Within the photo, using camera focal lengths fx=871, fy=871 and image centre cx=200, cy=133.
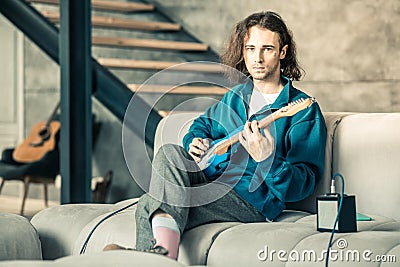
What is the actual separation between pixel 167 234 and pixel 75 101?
2.19 metres

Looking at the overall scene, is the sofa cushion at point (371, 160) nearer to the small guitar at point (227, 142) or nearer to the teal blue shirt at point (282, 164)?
the teal blue shirt at point (282, 164)

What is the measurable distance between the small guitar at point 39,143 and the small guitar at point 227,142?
4010 mm

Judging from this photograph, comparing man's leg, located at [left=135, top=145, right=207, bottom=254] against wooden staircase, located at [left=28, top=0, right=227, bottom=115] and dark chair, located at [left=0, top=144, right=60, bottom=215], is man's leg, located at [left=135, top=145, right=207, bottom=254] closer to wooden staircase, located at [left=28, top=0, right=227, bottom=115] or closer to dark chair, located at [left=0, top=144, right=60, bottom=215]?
wooden staircase, located at [left=28, top=0, right=227, bottom=115]

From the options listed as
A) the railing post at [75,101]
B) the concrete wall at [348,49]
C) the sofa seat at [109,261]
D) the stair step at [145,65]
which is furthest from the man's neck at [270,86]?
the stair step at [145,65]

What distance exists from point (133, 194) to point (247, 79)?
364cm

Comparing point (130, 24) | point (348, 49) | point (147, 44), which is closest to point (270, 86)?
point (348, 49)

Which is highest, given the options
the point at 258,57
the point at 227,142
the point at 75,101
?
the point at 258,57

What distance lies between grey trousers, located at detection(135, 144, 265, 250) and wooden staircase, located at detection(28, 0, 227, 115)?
9.36ft

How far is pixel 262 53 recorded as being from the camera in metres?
2.99

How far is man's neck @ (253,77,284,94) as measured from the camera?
3020 millimetres

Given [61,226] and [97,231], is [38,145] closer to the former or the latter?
[61,226]

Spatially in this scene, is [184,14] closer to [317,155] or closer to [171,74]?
[171,74]

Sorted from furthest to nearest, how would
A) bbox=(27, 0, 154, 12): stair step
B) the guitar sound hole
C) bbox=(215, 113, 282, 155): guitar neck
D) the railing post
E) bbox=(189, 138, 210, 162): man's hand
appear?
1. the guitar sound hole
2. bbox=(27, 0, 154, 12): stair step
3. the railing post
4. bbox=(189, 138, 210, 162): man's hand
5. bbox=(215, 113, 282, 155): guitar neck

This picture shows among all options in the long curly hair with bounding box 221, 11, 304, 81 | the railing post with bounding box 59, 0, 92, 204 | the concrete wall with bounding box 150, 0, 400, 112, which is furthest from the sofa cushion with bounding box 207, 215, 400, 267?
the concrete wall with bounding box 150, 0, 400, 112
